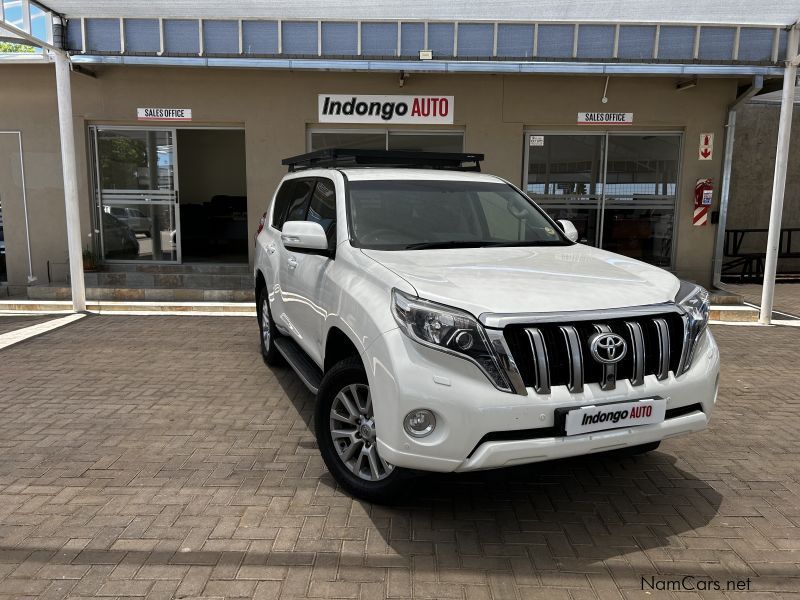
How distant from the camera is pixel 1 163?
11.3 meters

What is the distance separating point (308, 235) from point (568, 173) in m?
8.66

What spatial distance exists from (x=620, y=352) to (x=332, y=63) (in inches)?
307

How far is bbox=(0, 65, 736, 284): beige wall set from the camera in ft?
35.8

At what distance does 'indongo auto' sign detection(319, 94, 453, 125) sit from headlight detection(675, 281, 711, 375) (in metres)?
8.19

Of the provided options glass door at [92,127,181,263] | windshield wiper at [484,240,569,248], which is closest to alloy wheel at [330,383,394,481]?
windshield wiper at [484,240,569,248]

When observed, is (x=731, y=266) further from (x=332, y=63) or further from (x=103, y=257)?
(x=103, y=257)

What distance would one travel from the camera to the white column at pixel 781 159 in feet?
27.0

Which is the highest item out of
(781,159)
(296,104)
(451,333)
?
(296,104)

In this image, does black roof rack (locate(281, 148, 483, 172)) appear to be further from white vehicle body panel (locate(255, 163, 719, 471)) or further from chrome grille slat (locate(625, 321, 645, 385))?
chrome grille slat (locate(625, 321, 645, 385))

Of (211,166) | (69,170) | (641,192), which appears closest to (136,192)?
(69,170)

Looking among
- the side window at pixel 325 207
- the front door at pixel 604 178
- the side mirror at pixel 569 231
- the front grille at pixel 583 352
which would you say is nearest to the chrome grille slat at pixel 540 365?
the front grille at pixel 583 352

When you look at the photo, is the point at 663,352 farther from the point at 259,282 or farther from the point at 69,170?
the point at 69,170

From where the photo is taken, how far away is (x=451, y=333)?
291cm

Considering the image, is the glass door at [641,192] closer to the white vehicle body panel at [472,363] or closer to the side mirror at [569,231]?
the side mirror at [569,231]
